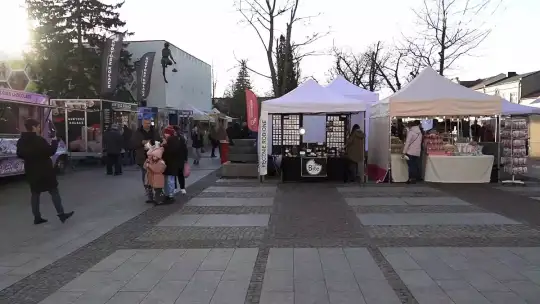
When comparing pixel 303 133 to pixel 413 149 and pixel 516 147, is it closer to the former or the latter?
pixel 413 149

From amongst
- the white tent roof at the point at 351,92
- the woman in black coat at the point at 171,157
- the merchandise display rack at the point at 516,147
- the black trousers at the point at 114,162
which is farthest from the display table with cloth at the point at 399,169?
the black trousers at the point at 114,162

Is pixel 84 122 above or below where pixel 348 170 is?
above

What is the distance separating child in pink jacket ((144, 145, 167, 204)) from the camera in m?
9.77

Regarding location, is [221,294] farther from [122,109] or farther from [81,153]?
[122,109]

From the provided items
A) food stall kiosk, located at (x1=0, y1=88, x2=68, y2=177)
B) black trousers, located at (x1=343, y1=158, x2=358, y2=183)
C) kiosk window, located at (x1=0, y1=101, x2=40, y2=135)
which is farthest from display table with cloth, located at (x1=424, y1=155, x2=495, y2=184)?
kiosk window, located at (x1=0, y1=101, x2=40, y2=135)

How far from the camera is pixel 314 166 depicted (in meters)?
13.6

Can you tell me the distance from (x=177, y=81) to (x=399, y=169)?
27.5m

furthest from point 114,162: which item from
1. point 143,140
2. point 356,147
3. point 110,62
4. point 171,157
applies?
Answer: point 356,147

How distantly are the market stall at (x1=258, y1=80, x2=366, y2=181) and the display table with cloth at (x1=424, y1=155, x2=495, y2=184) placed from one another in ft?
8.33

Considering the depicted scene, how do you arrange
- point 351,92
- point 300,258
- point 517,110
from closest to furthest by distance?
1. point 300,258
2. point 517,110
3. point 351,92

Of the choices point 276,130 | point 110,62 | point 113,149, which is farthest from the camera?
point 110,62

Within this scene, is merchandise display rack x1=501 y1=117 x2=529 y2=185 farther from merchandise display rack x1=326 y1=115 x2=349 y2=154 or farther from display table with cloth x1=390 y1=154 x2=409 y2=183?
merchandise display rack x1=326 y1=115 x2=349 y2=154

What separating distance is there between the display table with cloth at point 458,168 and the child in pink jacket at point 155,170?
7.51 m

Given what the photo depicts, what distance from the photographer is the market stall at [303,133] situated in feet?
42.9
